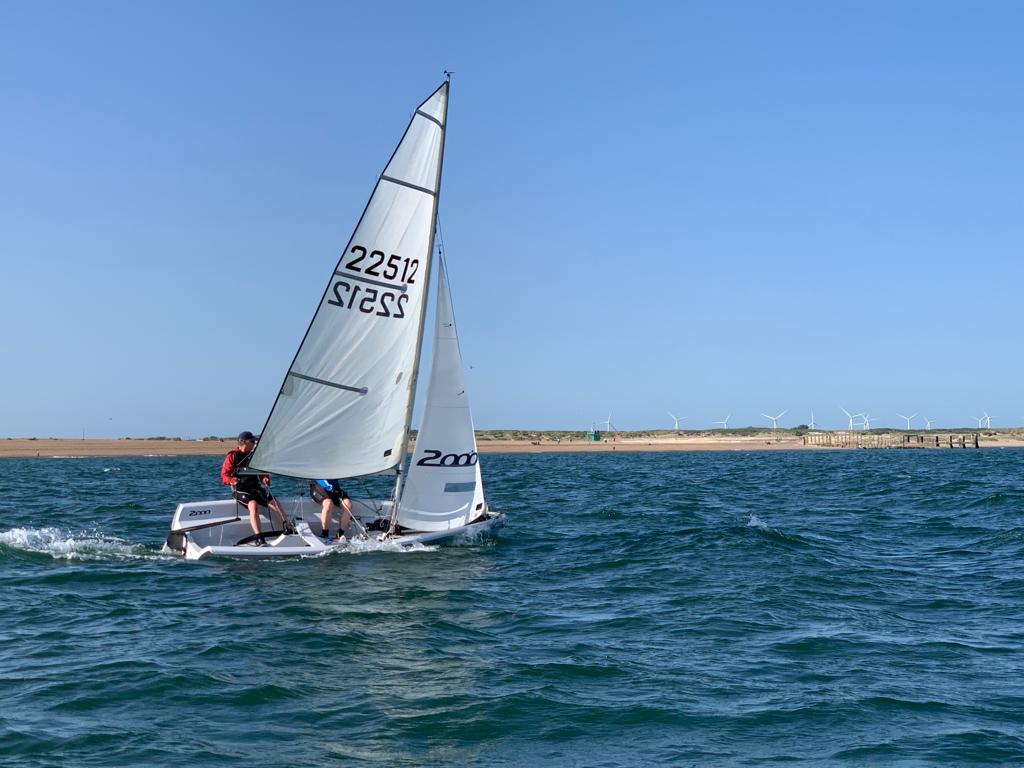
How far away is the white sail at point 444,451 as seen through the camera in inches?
802

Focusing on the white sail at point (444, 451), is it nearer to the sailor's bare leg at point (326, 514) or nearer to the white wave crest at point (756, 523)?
the sailor's bare leg at point (326, 514)

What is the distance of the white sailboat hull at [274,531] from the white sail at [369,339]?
1.38 metres

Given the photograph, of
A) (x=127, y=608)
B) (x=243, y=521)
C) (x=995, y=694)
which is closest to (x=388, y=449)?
(x=243, y=521)

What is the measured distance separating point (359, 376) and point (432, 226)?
3.41 metres

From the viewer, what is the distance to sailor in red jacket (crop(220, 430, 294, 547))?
62.7 feet

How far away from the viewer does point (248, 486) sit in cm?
1953

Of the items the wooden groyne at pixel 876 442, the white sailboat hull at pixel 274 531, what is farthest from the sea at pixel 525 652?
the wooden groyne at pixel 876 442

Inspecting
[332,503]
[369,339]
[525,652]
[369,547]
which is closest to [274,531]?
[332,503]

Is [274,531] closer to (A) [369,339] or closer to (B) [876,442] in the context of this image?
(A) [369,339]

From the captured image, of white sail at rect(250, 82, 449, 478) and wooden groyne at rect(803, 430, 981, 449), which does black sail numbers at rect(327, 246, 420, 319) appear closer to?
white sail at rect(250, 82, 449, 478)

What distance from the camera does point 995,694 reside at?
34.2ft

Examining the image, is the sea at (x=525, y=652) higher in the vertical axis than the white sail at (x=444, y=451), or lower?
lower

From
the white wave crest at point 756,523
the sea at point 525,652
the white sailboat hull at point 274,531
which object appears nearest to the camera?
the sea at point 525,652

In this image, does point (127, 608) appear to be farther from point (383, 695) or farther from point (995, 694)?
point (995, 694)
